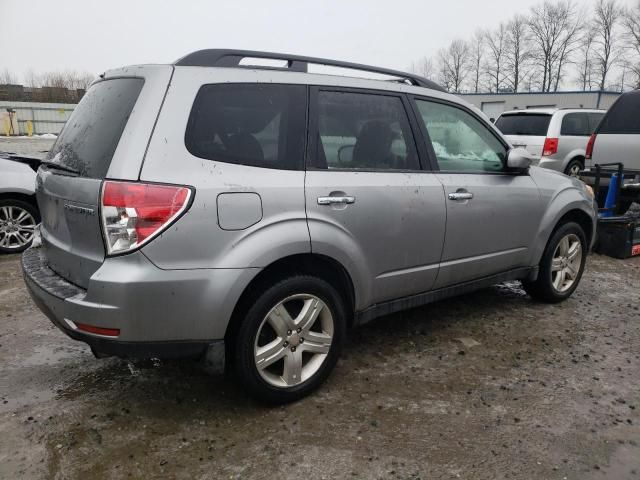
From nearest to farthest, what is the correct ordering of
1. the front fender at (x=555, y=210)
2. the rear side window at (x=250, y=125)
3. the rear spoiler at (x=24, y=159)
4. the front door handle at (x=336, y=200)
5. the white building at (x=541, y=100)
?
1. the rear side window at (x=250, y=125)
2. the front door handle at (x=336, y=200)
3. the front fender at (x=555, y=210)
4. the rear spoiler at (x=24, y=159)
5. the white building at (x=541, y=100)

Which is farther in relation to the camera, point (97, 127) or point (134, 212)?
point (97, 127)

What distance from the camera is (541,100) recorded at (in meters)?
36.4

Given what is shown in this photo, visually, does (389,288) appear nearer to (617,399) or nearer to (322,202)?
(322,202)

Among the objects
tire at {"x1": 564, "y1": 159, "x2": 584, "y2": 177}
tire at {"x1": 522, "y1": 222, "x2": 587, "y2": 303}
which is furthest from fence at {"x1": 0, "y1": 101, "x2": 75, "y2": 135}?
tire at {"x1": 522, "y1": 222, "x2": 587, "y2": 303}

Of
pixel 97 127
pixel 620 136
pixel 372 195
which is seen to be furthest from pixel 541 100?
pixel 97 127

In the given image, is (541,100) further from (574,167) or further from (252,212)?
(252,212)

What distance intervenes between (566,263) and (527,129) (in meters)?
7.11

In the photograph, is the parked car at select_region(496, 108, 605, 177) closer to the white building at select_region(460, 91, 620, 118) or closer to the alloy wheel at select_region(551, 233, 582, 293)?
the alloy wheel at select_region(551, 233, 582, 293)

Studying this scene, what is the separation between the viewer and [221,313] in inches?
98.7

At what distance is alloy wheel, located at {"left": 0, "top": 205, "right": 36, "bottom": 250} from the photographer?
6234 millimetres

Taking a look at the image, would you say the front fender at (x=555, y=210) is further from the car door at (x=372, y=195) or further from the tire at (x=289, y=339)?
the tire at (x=289, y=339)

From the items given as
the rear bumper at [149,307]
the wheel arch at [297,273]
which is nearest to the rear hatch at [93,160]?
the rear bumper at [149,307]

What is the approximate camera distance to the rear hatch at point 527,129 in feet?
34.9

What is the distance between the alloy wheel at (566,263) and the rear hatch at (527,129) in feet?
20.6
